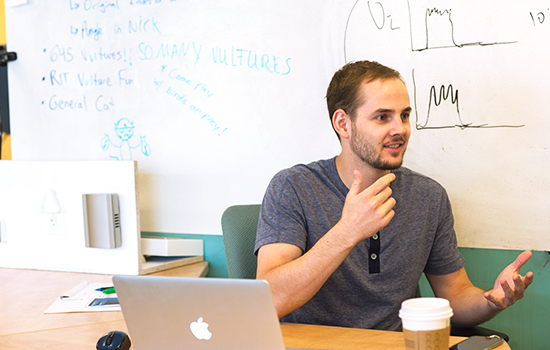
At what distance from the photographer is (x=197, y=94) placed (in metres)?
2.02

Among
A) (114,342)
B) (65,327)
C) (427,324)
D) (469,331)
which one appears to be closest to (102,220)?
(65,327)

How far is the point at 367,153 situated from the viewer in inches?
55.7

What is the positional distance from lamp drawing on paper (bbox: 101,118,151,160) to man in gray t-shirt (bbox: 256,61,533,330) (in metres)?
0.87

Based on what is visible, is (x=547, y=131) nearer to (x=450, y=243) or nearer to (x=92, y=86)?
(x=450, y=243)

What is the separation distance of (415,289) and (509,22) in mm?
→ 877

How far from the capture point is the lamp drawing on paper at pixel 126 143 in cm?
211

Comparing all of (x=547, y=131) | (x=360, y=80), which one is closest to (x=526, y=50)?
(x=547, y=131)

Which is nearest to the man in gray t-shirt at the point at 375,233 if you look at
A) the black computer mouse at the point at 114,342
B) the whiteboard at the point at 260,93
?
the whiteboard at the point at 260,93

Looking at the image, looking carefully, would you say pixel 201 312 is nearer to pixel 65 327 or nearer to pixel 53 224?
pixel 65 327

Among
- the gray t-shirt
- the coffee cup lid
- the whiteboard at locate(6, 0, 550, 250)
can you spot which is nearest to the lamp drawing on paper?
the whiteboard at locate(6, 0, 550, 250)

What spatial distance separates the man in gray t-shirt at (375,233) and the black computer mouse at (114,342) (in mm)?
365

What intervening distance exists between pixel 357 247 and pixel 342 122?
37 centimetres

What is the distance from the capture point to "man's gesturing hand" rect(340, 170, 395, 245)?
1.11 metres

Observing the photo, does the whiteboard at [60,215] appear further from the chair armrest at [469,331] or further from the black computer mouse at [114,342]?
the chair armrest at [469,331]
